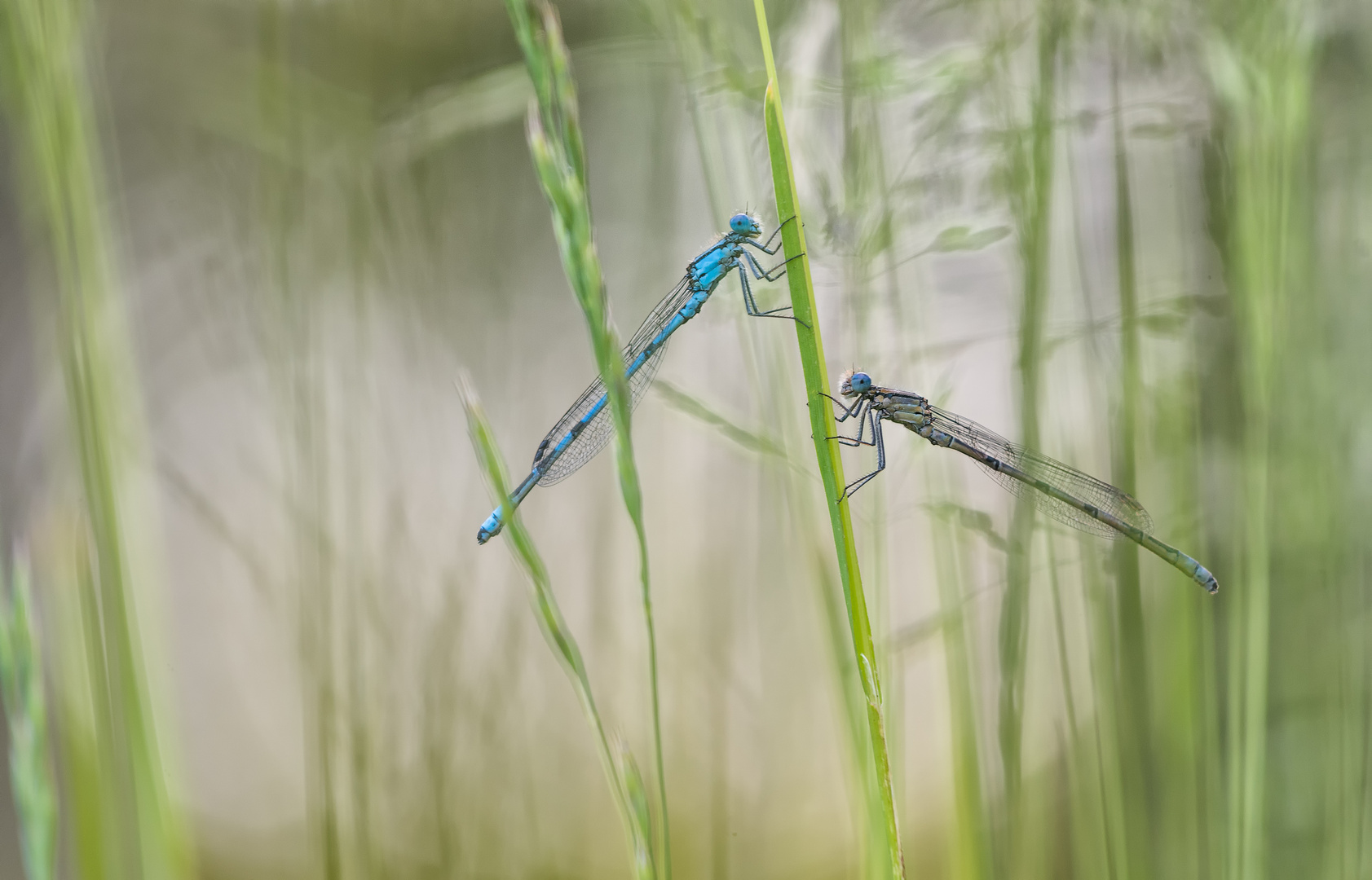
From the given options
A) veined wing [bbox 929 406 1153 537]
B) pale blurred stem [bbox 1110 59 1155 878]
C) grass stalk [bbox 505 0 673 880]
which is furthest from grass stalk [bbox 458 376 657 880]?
pale blurred stem [bbox 1110 59 1155 878]

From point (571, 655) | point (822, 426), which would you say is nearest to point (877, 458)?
point (822, 426)

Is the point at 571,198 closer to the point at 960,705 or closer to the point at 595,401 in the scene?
the point at 595,401

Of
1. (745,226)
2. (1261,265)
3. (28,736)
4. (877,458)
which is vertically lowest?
(28,736)

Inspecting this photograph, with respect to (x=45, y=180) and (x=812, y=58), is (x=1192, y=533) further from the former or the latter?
(x=45, y=180)

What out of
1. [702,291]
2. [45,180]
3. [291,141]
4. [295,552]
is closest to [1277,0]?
[702,291]

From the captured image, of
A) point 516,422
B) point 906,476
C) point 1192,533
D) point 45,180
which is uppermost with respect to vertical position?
point 45,180

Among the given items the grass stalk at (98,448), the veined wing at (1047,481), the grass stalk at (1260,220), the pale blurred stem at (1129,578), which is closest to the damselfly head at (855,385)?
the veined wing at (1047,481)

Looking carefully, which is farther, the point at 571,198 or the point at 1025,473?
the point at 1025,473
